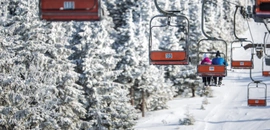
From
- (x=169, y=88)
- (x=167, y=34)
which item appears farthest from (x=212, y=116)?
(x=167, y=34)

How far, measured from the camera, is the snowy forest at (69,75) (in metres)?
27.2

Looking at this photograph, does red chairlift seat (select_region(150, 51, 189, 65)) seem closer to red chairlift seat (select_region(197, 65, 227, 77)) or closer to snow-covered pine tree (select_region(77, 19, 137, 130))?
red chairlift seat (select_region(197, 65, 227, 77))

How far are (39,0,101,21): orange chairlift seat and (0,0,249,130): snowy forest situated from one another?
54.5 feet

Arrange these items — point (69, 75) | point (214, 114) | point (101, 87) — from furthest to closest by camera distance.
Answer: point (214, 114), point (101, 87), point (69, 75)

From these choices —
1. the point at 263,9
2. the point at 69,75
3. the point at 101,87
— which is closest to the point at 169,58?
the point at 263,9

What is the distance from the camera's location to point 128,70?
46.8 m

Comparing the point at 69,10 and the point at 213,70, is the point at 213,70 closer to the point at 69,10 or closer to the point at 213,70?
the point at 213,70

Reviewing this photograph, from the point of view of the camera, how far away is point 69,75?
32.4 m

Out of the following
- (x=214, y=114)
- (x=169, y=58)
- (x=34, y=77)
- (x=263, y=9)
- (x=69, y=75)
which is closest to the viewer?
(x=263, y=9)

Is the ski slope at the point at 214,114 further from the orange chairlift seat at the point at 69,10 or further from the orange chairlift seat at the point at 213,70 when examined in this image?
the orange chairlift seat at the point at 69,10

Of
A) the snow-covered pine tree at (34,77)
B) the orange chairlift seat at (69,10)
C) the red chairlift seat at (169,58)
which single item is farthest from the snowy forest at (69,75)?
the orange chairlift seat at (69,10)

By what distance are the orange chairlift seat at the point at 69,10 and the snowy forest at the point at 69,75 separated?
16624 millimetres

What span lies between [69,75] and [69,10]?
23141 millimetres

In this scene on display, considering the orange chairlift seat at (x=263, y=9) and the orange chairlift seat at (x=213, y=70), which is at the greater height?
the orange chairlift seat at (x=263, y=9)
